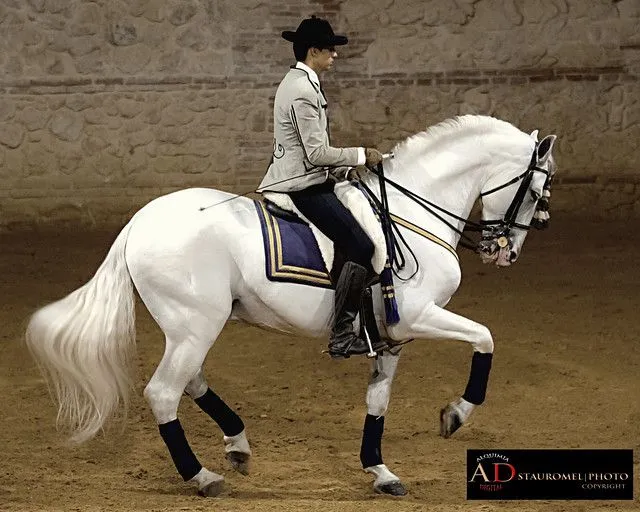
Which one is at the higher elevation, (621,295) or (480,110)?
(480,110)

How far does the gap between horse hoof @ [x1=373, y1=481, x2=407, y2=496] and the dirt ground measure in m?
0.05

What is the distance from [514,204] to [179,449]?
7.40 ft

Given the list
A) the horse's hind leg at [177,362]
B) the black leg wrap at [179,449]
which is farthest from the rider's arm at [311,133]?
the black leg wrap at [179,449]

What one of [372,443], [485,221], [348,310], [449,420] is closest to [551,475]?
[449,420]

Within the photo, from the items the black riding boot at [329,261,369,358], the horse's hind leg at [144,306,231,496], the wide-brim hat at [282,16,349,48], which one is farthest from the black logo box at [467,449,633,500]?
the wide-brim hat at [282,16,349,48]

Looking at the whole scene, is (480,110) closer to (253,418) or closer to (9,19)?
(9,19)

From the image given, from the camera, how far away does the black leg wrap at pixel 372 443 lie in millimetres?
6035

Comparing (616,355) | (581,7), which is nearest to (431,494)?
(616,355)

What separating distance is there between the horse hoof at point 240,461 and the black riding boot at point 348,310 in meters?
0.91

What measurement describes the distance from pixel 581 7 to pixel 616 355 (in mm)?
5747

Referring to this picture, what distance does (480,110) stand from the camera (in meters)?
12.6

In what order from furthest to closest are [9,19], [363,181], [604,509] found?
1. [9,19]
2. [363,181]
3. [604,509]

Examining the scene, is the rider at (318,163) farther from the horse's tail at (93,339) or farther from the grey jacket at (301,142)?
Answer: the horse's tail at (93,339)

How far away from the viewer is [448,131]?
6062 mm
